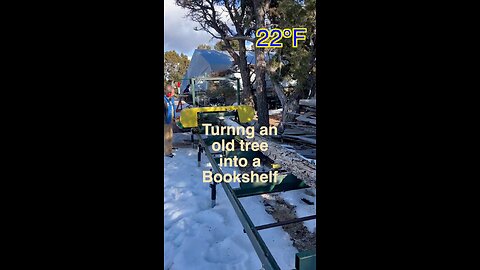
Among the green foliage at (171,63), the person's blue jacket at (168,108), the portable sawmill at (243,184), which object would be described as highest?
the green foliage at (171,63)

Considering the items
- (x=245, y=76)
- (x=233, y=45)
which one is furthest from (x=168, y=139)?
(x=233, y=45)

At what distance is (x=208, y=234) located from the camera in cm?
213

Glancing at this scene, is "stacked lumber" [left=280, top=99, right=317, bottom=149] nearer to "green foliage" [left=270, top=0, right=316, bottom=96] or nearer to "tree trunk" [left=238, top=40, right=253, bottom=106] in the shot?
"green foliage" [left=270, top=0, right=316, bottom=96]

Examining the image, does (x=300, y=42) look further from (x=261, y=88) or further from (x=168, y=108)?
(x=261, y=88)

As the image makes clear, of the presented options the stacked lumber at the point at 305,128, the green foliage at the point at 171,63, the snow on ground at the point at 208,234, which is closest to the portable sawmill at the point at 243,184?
the snow on ground at the point at 208,234

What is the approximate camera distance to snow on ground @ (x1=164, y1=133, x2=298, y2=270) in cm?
185

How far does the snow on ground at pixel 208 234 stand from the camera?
1847 mm

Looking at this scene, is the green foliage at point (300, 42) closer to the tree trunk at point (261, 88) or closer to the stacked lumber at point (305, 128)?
the tree trunk at point (261, 88)

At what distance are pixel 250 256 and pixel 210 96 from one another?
13.9ft

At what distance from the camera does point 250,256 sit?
→ 1893mm

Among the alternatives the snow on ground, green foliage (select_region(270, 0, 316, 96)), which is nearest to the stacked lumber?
green foliage (select_region(270, 0, 316, 96))

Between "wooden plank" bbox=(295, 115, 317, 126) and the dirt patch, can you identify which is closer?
the dirt patch
